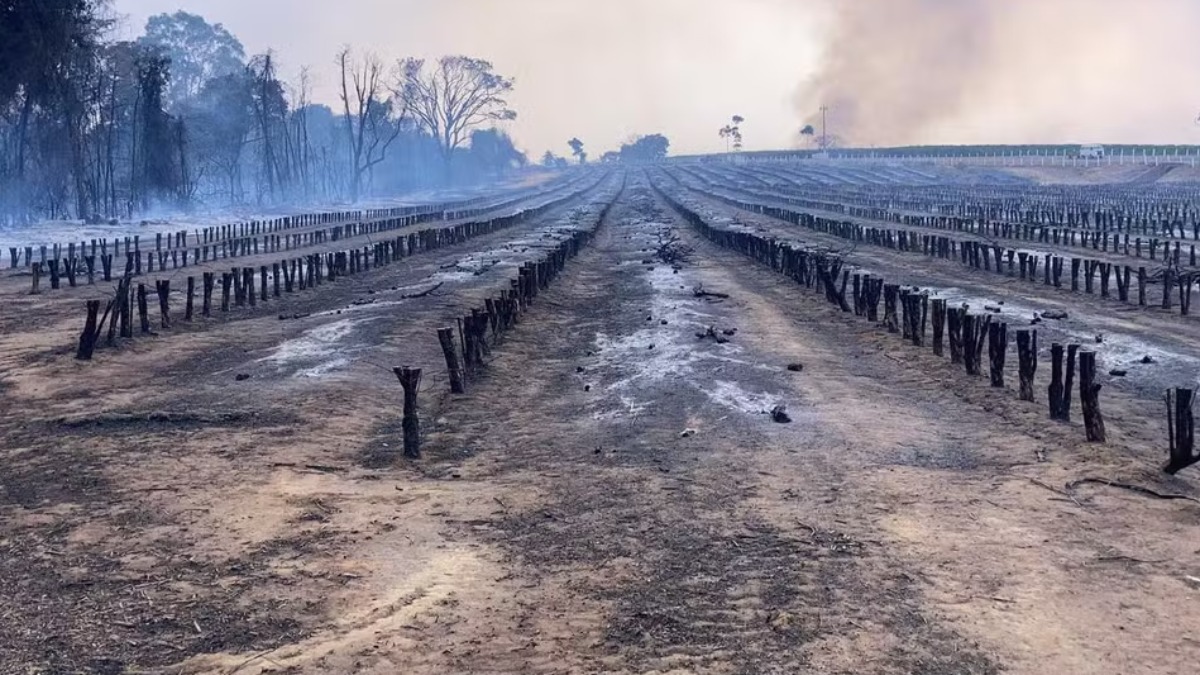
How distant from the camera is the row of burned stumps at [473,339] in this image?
11352mm

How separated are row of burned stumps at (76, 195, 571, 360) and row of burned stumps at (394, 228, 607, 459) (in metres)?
5.70

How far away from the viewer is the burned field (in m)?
6.87

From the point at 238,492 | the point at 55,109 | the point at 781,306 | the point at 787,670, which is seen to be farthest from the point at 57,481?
the point at 55,109

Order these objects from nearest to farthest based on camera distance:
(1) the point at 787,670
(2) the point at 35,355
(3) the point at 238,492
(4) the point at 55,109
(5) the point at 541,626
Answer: (1) the point at 787,670 → (5) the point at 541,626 → (3) the point at 238,492 → (2) the point at 35,355 → (4) the point at 55,109

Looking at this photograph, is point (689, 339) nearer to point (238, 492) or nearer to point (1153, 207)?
point (238, 492)

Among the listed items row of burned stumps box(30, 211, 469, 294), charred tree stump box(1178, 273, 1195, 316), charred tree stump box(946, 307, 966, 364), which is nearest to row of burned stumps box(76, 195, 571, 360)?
row of burned stumps box(30, 211, 469, 294)

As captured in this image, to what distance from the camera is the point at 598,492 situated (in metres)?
10.1

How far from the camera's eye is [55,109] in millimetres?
46156

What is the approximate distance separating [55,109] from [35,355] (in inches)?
1341

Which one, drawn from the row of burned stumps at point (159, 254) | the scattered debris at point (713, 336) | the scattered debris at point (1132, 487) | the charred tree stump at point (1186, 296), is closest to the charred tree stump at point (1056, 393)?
the scattered debris at point (1132, 487)

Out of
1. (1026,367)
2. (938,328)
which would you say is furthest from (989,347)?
Answer: (938,328)

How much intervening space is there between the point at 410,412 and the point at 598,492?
249 cm

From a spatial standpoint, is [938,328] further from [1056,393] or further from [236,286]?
[236,286]

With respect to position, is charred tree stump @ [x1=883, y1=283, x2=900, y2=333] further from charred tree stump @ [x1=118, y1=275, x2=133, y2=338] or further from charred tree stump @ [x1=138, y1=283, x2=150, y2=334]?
→ charred tree stump @ [x1=118, y1=275, x2=133, y2=338]
